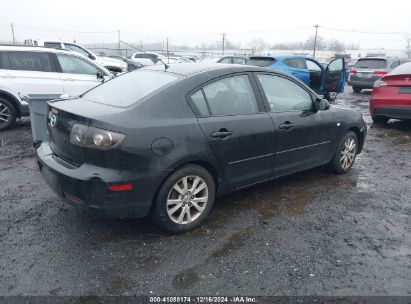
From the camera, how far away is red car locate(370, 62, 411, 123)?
760 centimetres

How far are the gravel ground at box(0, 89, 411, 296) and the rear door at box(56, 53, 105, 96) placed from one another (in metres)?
3.56

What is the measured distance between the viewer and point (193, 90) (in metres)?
3.46

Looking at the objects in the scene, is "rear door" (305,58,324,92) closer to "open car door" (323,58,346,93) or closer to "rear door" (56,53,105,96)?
"open car door" (323,58,346,93)

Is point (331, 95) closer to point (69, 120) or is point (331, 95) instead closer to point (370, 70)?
point (370, 70)

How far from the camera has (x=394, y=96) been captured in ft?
25.7

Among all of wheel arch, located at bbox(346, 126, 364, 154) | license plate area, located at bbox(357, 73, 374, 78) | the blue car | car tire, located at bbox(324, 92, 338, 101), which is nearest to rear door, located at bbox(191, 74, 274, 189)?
wheel arch, located at bbox(346, 126, 364, 154)

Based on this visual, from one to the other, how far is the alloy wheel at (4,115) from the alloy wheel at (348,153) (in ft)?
20.8

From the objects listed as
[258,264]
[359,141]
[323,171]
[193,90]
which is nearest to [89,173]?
[193,90]

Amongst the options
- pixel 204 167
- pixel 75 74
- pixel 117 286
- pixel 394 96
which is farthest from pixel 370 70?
pixel 117 286

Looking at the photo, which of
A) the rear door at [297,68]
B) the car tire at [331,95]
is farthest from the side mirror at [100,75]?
the car tire at [331,95]

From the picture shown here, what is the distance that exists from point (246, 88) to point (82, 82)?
5279mm

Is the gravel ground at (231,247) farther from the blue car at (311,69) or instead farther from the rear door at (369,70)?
the rear door at (369,70)

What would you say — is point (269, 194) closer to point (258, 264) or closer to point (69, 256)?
point (258, 264)

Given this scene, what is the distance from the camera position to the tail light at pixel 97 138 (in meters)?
2.94
